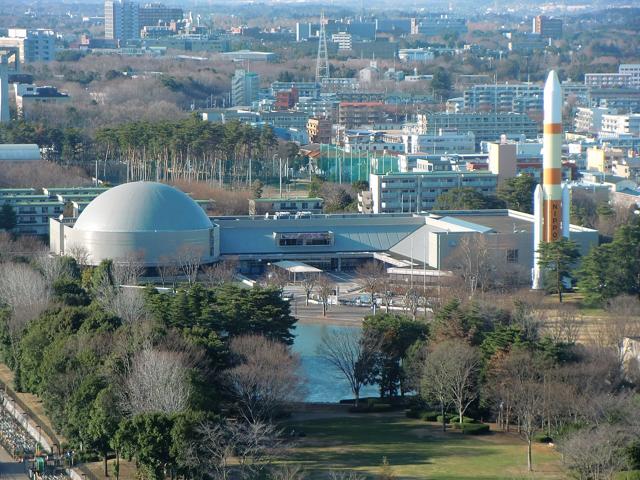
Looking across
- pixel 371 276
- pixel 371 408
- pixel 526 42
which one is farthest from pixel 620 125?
pixel 526 42

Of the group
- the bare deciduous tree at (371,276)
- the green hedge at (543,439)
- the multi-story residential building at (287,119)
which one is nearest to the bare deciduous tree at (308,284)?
the bare deciduous tree at (371,276)

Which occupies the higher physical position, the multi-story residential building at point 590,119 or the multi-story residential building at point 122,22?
the multi-story residential building at point 122,22

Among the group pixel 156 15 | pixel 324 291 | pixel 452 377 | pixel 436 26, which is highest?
pixel 156 15

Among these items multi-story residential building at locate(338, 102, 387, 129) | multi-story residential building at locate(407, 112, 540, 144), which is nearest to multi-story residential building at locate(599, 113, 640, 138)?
multi-story residential building at locate(407, 112, 540, 144)

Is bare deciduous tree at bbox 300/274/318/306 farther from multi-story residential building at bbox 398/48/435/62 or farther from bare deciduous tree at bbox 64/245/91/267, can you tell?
multi-story residential building at bbox 398/48/435/62

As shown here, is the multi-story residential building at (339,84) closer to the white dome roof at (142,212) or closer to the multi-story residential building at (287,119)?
the multi-story residential building at (287,119)

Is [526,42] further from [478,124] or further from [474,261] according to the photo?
[474,261]

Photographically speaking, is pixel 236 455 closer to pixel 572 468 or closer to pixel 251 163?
pixel 572 468
